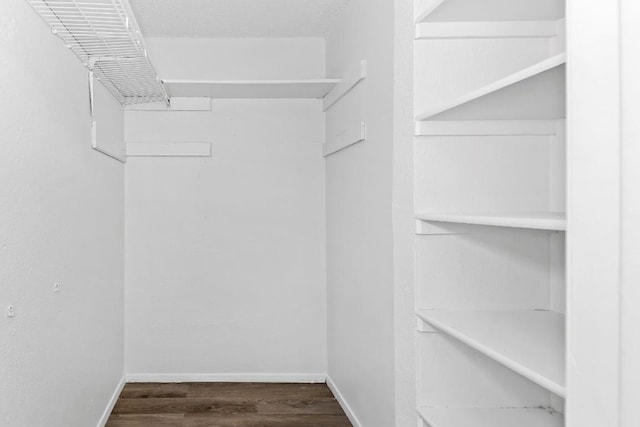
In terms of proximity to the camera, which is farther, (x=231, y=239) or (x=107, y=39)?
(x=231, y=239)

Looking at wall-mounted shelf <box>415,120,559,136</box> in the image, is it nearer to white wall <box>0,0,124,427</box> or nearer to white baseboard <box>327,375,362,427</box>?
white wall <box>0,0,124,427</box>

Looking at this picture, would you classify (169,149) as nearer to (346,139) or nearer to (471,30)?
(346,139)

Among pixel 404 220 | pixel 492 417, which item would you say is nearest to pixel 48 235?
pixel 404 220

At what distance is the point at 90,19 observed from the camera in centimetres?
203

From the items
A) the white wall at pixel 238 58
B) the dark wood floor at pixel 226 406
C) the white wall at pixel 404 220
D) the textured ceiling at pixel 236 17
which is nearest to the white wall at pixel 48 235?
the dark wood floor at pixel 226 406

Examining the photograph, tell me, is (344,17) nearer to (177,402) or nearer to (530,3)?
(530,3)

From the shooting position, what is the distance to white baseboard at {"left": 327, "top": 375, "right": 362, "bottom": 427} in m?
2.94

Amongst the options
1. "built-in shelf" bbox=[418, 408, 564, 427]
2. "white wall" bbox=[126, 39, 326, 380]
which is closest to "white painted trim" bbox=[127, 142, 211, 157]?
"white wall" bbox=[126, 39, 326, 380]

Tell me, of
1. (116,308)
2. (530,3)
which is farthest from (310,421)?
(530,3)

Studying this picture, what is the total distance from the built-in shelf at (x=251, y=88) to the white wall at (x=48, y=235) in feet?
2.23

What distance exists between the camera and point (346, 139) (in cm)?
307

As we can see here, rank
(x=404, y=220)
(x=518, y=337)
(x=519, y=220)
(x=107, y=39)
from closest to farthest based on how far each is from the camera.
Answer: (x=519, y=220), (x=518, y=337), (x=404, y=220), (x=107, y=39)

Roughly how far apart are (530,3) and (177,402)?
2.77 metres

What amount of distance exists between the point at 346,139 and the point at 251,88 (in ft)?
2.38
